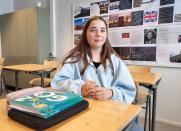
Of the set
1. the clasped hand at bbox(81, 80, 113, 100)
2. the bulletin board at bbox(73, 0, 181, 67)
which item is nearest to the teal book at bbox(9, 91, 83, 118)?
the clasped hand at bbox(81, 80, 113, 100)

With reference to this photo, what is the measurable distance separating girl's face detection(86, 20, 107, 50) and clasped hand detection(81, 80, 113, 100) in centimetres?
34

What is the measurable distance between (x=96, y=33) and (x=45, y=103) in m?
0.67

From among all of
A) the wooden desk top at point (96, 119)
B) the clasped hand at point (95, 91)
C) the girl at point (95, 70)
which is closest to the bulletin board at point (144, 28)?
the girl at point (95, 70)

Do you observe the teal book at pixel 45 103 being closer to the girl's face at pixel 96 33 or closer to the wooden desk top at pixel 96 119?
the wooden desk top at pixel 96 119

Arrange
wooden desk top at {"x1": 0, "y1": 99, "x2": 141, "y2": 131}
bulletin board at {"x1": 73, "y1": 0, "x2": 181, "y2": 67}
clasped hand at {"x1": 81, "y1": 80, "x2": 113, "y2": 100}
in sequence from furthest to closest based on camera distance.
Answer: bulletin board at {"x1": 73, "y1": 0, "x2": 181, "y2": 67}
clasped hand at {"x1": 81, "y1": 80, "x2": 113, "y2": 100}
wooden desk top at {"x1": 0, "y1": 99, "x2": 141, "y2": 131}

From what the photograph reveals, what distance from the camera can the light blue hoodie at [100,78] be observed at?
1.10 metres

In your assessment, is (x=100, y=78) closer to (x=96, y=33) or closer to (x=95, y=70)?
A: (x=95, y=70)

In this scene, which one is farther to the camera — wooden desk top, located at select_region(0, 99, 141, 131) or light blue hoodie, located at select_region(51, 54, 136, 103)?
light blue hoodie, located at select_region(51, 54, 136, 103)

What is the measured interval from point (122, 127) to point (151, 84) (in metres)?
1.27

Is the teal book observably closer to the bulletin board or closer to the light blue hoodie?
the light blue hoodie

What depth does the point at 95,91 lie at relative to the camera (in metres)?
0.99

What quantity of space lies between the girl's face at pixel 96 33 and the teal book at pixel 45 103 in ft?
1.72

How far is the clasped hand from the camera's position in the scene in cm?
98

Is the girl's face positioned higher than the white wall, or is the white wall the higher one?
the girl's face
